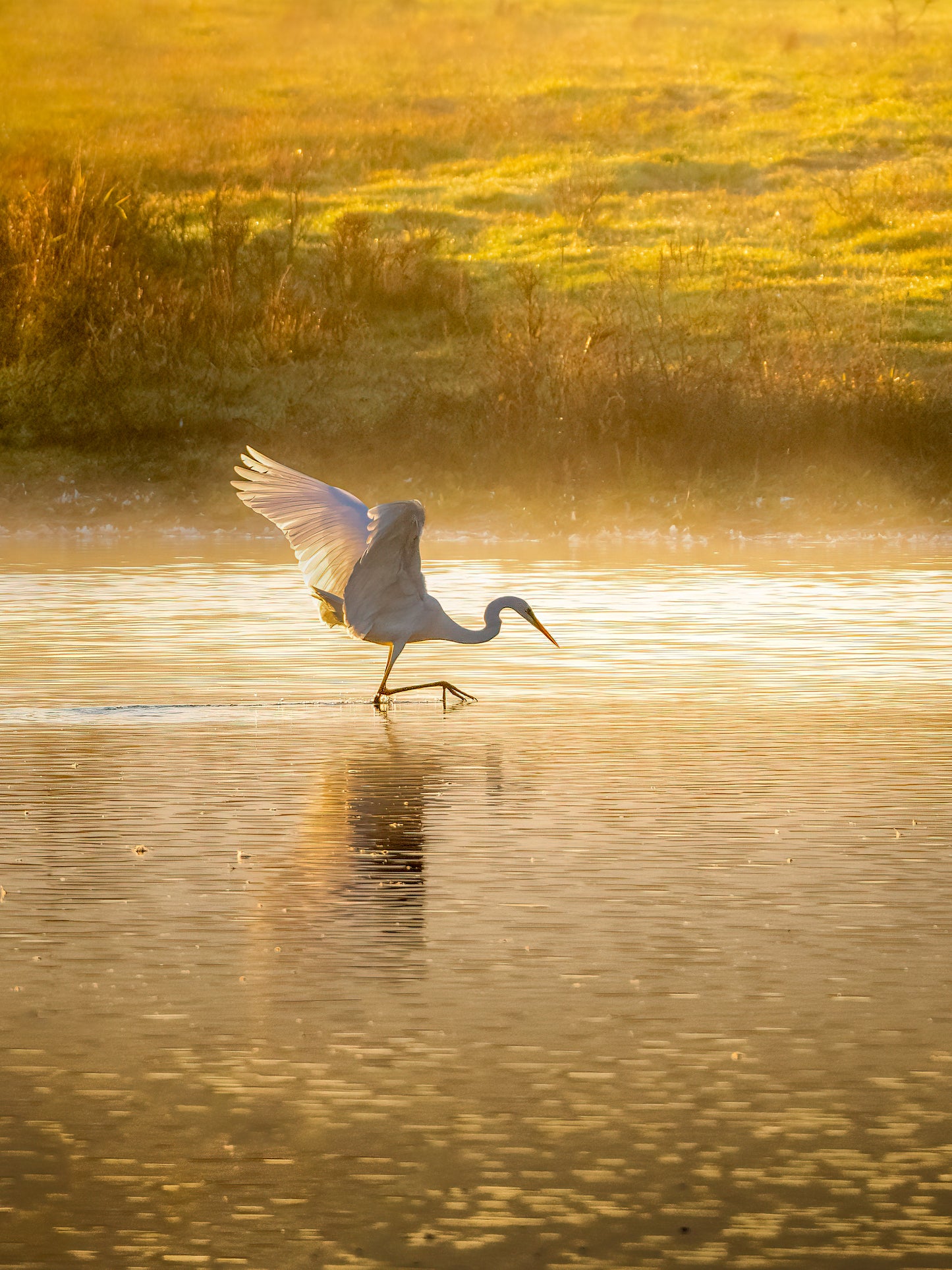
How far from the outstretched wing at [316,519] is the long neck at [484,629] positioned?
65 cm

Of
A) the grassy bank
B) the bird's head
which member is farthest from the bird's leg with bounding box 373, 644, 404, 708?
the grassy bank

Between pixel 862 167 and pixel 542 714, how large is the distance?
39.2m

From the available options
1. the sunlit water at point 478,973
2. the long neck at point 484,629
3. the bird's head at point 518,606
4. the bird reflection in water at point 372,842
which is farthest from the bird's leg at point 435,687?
the bird reflection in water at point 372,842

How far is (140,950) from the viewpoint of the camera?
7594 mm

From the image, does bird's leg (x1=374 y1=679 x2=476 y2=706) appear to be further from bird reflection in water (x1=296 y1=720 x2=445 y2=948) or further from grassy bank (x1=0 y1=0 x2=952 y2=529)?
grassy bank (x1=0 y1=0 x2=952 y2=529)

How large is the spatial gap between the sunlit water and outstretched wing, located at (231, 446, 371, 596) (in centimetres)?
74

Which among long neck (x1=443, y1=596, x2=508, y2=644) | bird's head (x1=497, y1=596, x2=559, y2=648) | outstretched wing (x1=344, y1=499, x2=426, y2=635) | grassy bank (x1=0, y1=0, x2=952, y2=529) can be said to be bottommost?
long neck (x1=443, y1=596, x2=508, y2=644)

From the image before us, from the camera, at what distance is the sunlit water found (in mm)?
5230

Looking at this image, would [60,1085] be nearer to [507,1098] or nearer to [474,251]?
[507,1098]

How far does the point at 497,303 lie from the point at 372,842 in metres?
28.4

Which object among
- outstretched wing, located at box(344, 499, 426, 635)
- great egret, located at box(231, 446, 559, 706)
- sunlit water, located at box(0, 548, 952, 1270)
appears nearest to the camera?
sunlit water, located at box(0, 548, 952, 1270)

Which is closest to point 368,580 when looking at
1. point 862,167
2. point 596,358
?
point 596,358

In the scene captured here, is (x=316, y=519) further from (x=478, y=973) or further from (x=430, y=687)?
(x=478, y=973)

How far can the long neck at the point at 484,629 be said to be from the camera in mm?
14227
